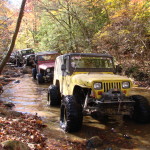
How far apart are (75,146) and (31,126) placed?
4.39 ft

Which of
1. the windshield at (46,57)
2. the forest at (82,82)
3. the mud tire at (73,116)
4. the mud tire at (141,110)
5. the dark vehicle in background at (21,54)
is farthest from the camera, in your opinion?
the dark vehicle in background at (21,54)

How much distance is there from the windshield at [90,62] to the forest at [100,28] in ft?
18.1

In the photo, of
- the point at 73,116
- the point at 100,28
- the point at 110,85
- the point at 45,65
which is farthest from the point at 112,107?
the point at 100,28

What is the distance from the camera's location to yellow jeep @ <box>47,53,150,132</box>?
15.3 feet

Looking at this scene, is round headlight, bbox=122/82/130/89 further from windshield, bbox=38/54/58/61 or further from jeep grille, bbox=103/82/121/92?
windshield, bbox=38/54/58/61

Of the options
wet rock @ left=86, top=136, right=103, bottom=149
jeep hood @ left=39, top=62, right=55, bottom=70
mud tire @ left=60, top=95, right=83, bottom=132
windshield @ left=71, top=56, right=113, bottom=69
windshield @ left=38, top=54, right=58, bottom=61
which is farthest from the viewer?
windshield @ left=38, top=54, right=58, bottom=61

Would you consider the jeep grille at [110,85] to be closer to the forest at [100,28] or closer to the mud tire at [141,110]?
the mud tire at [141,110]

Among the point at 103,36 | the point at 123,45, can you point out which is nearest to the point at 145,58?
the point at 123,45

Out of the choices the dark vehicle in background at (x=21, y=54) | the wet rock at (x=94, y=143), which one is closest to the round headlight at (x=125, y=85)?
the wet rock at (x=94, y=143)

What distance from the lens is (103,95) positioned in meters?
4.71

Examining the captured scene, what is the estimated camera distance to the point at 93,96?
4.88 metres

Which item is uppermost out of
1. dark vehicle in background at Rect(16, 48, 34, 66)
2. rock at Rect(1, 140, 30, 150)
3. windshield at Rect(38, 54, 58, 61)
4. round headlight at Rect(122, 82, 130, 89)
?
dark vehicle in background at Rect(16, 48, 34, 66)

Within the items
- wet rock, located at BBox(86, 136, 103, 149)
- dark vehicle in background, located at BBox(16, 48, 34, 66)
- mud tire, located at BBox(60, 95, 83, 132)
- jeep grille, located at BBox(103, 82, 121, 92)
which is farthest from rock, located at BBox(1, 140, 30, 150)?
dark vehicle in background, located at BBox(16, 48, 34, 66)

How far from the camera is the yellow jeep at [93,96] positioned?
4.66m
